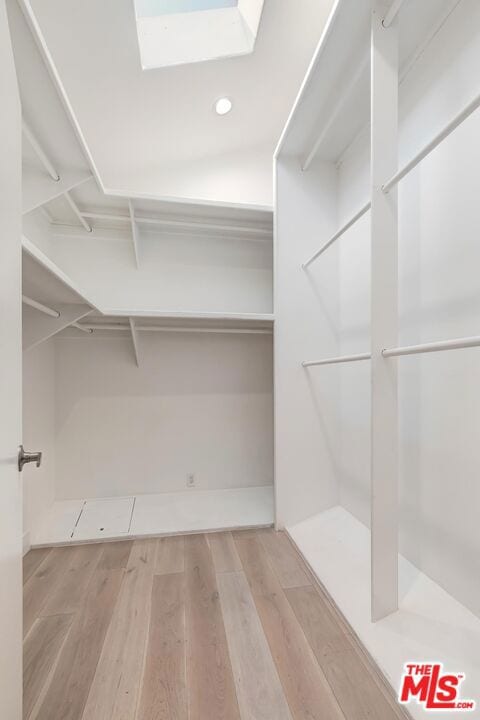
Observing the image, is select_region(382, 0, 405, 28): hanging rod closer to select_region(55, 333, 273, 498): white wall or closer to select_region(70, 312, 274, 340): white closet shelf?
select_region(70, 312, 274, 340): white closet shelf

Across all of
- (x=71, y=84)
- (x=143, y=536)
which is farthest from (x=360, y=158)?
(x=143, y=536)

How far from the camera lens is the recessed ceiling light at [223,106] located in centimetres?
230

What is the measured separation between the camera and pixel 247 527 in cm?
218

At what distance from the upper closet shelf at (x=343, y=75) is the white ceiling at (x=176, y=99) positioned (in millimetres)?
523

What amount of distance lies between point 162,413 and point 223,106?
7.55 feet

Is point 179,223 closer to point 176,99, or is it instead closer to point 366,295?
point 176,99

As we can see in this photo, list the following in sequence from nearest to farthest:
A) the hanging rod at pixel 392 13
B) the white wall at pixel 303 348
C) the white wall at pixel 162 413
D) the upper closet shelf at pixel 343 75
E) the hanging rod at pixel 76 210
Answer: the hanging rod at pixel 392 13 < the upper closet shelf at pixel 343 75 < the hanging rod at pixel 76 210 < the white wall at pixel 303 348 < the white wall at pixel 162 413

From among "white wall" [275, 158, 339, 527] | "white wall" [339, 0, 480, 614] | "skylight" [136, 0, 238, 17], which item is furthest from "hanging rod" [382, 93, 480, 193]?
"skylight" [136, 0, 238, 17]

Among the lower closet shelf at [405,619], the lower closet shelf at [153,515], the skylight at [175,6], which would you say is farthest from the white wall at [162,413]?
the skylight at [175,6]

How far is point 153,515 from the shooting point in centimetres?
232

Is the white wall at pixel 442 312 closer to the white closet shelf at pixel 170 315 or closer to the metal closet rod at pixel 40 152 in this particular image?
the white closet shelf at pixel 170 315

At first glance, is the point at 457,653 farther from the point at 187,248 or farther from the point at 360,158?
the point at 187,248

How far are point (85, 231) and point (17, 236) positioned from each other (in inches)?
75.3

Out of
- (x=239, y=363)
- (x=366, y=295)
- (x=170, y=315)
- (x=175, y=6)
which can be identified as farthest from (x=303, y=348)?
(x=175, y=6)
